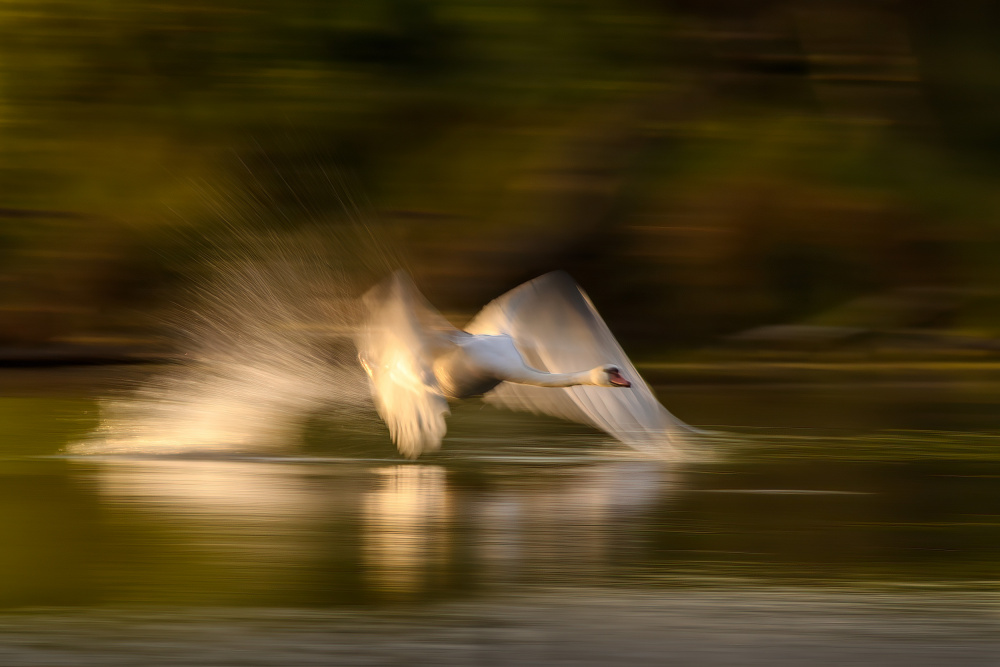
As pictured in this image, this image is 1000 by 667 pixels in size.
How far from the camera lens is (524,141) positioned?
11664 mm

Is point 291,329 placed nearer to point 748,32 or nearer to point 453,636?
point 748,32

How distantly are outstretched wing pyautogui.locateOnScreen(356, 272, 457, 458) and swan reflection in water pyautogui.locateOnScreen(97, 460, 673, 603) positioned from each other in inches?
A: 9.6

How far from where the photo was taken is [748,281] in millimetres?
13000

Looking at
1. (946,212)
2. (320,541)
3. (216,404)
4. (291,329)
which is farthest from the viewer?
(946,212)

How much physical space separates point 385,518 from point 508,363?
1.37 meters

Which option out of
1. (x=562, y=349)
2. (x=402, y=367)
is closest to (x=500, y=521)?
(x=402, y=367)

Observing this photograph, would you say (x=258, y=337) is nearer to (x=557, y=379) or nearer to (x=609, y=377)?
(x=557, y=379)

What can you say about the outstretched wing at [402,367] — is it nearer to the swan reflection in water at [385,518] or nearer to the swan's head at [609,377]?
the swan reflection in water at [385,518]

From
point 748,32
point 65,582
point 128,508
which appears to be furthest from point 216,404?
point 748,32

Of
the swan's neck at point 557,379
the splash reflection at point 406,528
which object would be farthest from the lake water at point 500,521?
the swan's neck at point 557,379

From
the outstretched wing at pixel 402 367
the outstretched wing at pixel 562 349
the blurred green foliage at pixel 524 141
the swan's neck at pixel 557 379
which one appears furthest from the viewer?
the blurred green foliage at pixel 524 141

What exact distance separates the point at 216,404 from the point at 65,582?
3.71 m

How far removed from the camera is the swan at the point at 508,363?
6.57m

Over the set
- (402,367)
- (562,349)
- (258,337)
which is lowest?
(402,367)
